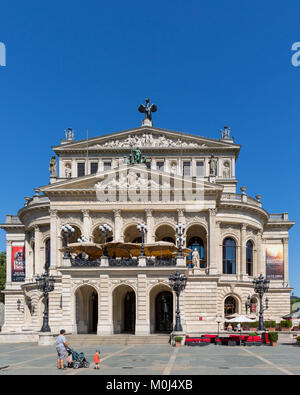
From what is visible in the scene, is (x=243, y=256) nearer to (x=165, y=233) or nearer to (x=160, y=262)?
(x=165, y=233)

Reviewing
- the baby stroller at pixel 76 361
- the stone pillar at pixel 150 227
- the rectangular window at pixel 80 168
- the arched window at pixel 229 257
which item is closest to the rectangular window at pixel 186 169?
the arched window at pixel 229 257

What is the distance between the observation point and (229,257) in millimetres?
65500

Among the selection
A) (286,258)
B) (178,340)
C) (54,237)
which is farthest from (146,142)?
(178,340)

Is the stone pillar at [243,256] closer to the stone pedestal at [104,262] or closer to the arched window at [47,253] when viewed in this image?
the stone pedestal at [104,262]

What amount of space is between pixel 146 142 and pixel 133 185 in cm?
1552

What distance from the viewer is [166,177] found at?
58219 millimetres

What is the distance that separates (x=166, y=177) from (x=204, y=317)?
46.9 ft

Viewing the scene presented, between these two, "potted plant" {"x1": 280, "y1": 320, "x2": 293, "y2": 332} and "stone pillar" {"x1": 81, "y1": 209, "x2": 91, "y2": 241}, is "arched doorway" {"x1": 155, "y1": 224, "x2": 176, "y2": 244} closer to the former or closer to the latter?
"stone pillar" {"x1": 81, "y1": 209, "x2": 91, "y2": 241}

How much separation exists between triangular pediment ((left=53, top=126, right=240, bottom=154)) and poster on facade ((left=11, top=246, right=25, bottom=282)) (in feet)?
45.0

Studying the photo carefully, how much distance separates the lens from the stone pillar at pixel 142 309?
4866cm

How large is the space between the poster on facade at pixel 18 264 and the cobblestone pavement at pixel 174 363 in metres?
36.3

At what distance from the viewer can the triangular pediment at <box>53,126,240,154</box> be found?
7238cm

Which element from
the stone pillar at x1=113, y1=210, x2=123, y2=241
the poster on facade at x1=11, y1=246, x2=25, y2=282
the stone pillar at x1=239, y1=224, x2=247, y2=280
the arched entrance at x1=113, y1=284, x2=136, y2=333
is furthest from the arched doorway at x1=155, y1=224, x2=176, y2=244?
the poster on facade at x1=11, y1=246, x2=25, y2=282
